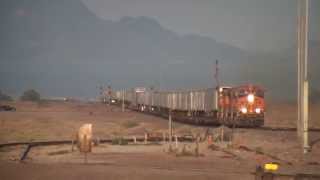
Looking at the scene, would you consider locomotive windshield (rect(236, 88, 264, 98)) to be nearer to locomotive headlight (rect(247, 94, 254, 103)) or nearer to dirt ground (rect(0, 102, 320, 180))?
locomotive headlight (rect(247, 94, 254, 103))

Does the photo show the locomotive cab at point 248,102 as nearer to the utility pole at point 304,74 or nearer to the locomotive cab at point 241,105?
the locomotive cab at point 241,105

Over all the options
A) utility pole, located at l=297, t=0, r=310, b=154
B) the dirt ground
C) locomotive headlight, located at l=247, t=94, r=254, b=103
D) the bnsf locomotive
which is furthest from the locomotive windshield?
utility pole, located at l=297, t=0, r=310, b=154

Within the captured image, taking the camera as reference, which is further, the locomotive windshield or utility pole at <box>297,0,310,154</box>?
the locomotive windshield

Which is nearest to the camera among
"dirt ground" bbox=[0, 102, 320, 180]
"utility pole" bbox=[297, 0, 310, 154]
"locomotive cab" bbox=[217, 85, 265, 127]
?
"dirt ground" bbox=[0, 102, 320, 180]

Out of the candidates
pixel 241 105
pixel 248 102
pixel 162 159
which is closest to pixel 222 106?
pixel 241 105

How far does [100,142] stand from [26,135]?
1168 centimetres

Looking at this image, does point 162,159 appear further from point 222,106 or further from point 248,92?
point 222,106

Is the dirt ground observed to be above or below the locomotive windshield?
below

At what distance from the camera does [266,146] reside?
33406mm

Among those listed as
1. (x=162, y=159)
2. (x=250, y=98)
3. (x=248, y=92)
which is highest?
(x=248, y=92)

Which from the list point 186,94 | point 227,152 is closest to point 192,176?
point 227,152

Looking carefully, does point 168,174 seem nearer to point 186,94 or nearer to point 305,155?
point 305,155

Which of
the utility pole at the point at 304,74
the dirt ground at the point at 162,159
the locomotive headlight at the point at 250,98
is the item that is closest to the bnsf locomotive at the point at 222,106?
the locomotive headlight at the point at 250,98

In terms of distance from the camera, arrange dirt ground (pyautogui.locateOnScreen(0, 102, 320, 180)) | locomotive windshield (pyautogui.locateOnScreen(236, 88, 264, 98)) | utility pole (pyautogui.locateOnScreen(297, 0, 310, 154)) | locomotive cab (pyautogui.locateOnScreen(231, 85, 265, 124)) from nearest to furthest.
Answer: dirt ground (pyautogui.locateOnScreen(0, 102, 320, 180))
utility pole (pyautogui.locateOnScreen(297, 0, 310, 154))
locomotive cab (pyautogui.locateOnScreen(231, 85, 265, 124))
locomotive windshield (pyautogui.locateOnScreen(236, 88, 264, 98))
